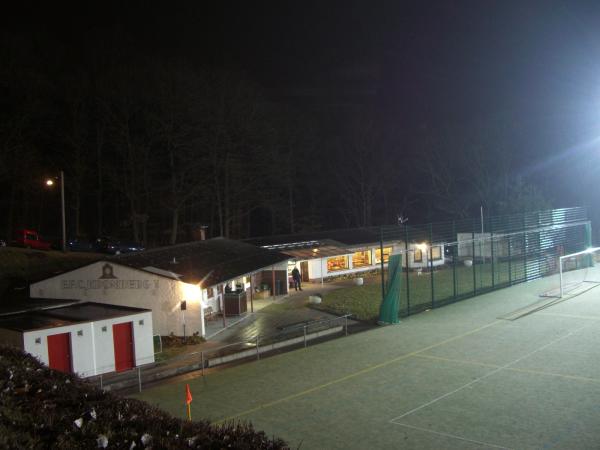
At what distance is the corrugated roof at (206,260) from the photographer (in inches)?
823

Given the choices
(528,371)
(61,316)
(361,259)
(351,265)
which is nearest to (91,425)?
(528,371)

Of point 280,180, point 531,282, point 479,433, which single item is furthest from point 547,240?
point 479,433

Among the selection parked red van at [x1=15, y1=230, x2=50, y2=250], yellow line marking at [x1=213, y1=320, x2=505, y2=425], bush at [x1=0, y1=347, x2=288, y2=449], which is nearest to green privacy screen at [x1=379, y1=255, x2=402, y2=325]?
yellow line marking at [x1=213, y1=320, x2=505, y2=425]

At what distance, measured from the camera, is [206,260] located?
77.5ft

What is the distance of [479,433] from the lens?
997 centimetres

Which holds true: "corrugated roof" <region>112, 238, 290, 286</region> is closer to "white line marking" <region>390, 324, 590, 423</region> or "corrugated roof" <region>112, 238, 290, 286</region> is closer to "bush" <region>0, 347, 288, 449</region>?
"white line marking" <region>390, 324, 590, 423</region>

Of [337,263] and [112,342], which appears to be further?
[337,263]

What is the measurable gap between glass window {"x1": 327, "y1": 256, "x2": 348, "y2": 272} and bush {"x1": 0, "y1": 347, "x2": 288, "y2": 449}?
93.7 feet

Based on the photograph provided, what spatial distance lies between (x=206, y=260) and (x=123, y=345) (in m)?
7.33

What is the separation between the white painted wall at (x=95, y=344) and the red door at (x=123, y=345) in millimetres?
123

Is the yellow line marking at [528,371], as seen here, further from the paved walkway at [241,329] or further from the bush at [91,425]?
the bush at [91,425]

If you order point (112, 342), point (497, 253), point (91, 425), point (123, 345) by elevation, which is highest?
point (91, 425)

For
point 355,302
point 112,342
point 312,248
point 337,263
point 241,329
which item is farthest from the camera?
point 337,263

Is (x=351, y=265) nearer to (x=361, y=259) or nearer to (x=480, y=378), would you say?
(x=361, y=259)
